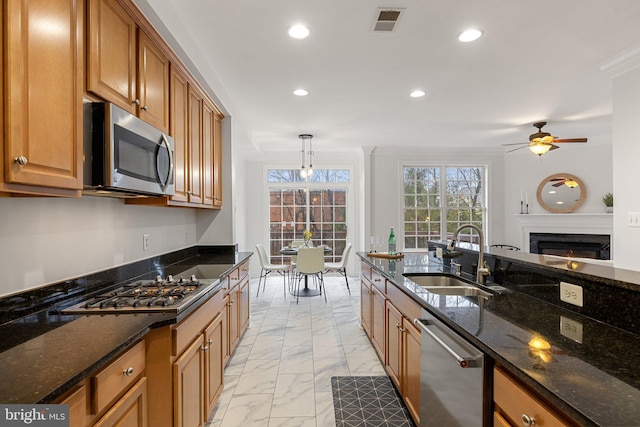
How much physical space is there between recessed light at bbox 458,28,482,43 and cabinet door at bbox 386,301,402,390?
2022 millimetres

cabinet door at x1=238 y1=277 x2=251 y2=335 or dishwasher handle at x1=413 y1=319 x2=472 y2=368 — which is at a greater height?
dishwasher handle at x1=413 y1=319 x2=472 y2=368

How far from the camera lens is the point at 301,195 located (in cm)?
697

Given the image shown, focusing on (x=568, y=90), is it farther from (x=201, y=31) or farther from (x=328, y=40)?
(x=201, y=31)

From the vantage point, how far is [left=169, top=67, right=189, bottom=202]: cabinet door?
2439 millimetres

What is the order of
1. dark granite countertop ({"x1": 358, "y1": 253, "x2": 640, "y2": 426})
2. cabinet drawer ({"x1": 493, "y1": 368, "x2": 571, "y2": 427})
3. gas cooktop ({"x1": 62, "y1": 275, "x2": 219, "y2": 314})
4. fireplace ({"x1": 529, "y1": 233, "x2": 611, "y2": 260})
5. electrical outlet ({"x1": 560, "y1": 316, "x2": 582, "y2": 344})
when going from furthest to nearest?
fireplace ({"x1": 529, "y1": 233, "x2": 611, "y2": 260}) → gas cooktop ({"x1": 62, "y1": 275, "x2": 219, "y2": 314}) → electrical outlet ({"x1": 560, "y1": 316, "x2": 582, "y2": 344}) → cabinet drawer ({"x1": 493, "y1": 368, "x2": 571, "y2": 427}) → dark granite countertop ({"x1": 358, "y1": 253, "x2": 640, "y2": 426})

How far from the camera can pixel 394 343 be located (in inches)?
94.8

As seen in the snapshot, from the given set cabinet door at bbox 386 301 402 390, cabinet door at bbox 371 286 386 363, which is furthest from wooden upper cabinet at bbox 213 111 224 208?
cabinet door at bbox 386 301 402 390

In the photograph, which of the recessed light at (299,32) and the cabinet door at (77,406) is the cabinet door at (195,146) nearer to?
the recessed light at (299,32)

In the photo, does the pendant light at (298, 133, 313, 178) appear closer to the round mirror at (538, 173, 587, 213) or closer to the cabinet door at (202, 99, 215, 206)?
the cabinet door at (202, 99, 215, 206)

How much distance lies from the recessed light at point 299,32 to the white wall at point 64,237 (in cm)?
168

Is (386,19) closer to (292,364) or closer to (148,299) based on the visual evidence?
(148,299)

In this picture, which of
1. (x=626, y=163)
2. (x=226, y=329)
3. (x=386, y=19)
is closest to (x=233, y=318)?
(x=226, y=329)

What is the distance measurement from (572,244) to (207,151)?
20.7ft

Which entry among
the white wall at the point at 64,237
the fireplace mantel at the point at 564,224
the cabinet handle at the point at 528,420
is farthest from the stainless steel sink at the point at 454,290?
the fireplace mantel at the point at 564,224
